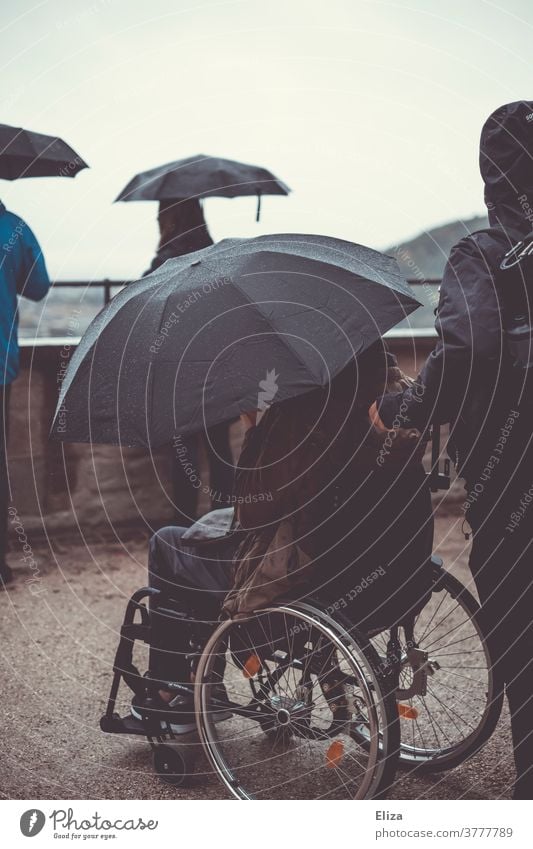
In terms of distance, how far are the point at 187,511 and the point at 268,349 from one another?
2.93 metres

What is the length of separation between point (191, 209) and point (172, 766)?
9.89 feet

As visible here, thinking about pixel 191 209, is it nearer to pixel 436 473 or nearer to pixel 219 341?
pixel 219 341

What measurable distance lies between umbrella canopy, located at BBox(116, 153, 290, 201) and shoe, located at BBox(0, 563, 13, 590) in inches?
81.7

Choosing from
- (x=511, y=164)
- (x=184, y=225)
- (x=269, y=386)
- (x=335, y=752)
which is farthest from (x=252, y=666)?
(x=184, y=225)

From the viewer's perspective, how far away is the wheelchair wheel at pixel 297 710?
235 cm

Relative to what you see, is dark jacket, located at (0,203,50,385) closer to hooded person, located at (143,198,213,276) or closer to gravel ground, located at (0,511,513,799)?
hooded person, located at (143,198,213,276)

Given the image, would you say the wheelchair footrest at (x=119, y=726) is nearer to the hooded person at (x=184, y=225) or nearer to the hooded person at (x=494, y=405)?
the hooded person at (x=494, y=405)

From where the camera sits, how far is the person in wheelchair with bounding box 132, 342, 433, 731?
2.40 metres

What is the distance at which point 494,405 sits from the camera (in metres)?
2.28

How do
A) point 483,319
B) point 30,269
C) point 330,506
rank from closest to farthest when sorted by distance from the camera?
point 483,319 < point 330,506 < point 30,269

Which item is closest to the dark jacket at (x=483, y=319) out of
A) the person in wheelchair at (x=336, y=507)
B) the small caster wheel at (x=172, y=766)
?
the person in wheelchair at (x=336, y=507)

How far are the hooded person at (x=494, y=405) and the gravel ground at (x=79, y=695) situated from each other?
24.6 inches

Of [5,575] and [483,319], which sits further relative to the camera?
[5,575]

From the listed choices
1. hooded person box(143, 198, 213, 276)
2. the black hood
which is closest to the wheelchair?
the black hood
